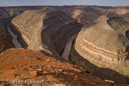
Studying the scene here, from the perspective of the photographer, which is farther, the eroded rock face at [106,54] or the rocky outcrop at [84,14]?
the rocky outcrop at [84,14]

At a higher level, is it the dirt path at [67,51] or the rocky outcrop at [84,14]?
the rocky outcrop at [84,14]

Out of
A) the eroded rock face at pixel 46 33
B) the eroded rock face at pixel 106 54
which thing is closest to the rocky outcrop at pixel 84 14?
the eroded rock face at pixel 46 33

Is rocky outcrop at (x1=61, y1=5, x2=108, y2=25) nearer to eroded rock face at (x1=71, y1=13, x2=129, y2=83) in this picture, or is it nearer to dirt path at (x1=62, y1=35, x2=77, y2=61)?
dirt path at (x1=62, y1=35, x2=77, y2=61)

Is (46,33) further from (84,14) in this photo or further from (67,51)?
(84,14)

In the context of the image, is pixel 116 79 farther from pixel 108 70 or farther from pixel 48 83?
pixel 48 83

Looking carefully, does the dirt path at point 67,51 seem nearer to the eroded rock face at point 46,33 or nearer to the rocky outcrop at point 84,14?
the eroded rock face at point 46,33

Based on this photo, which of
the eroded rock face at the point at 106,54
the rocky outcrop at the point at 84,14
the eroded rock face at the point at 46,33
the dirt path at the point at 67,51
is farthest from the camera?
the rocky outcrop at the point at 84,14

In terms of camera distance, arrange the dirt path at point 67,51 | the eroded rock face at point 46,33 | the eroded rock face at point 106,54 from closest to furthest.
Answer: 1. the eroded rock face at point 106,54
2. the eroded rock face at point 46,33
3. the dirt path at point 67,51

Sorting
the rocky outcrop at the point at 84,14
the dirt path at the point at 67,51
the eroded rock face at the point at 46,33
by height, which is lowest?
the dirt path at the point at 67,51

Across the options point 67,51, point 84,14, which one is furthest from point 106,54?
point 84,14

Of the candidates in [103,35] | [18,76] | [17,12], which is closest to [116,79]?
[103,35]
